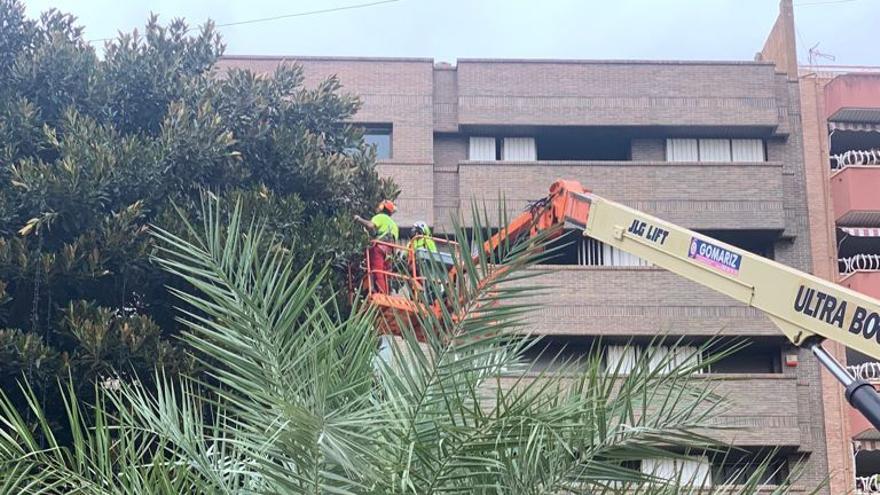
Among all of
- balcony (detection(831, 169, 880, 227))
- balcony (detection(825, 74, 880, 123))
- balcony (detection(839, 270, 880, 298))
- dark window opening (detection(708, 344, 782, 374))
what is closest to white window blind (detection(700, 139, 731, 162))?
balcony (detection(825, 74, 880, 123))

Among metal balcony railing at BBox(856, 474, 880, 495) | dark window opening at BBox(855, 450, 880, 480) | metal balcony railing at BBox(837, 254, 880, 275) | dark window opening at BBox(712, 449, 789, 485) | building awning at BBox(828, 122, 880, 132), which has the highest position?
building awning at BBox(828, 122, 880, 132)

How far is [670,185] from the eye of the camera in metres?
23.9

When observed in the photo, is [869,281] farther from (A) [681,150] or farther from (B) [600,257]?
(B) [600,257]

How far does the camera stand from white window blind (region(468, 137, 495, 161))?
80.5ft

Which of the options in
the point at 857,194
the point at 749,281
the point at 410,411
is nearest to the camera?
the point at 410,411

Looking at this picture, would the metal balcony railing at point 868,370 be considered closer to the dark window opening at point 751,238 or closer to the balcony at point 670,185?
the dark window opening at point 751,238

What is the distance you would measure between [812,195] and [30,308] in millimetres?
17683

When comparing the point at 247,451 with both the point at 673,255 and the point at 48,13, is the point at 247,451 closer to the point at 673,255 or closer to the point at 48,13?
the point at 673,255

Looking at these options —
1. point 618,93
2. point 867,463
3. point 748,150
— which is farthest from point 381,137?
point 867,463

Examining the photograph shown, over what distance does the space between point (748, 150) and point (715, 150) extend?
0.66 meters

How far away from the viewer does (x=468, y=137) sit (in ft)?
80.8

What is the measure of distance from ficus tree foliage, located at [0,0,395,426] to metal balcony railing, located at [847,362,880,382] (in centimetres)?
1326

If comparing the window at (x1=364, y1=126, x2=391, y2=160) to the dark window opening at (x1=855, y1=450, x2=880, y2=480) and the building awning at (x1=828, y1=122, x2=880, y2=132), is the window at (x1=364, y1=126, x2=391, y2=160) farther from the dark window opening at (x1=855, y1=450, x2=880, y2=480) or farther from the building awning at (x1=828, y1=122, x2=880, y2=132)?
the dark window opening at (x1=855, y1=450, x2=880, y2=480)

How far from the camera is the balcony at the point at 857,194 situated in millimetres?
23797
